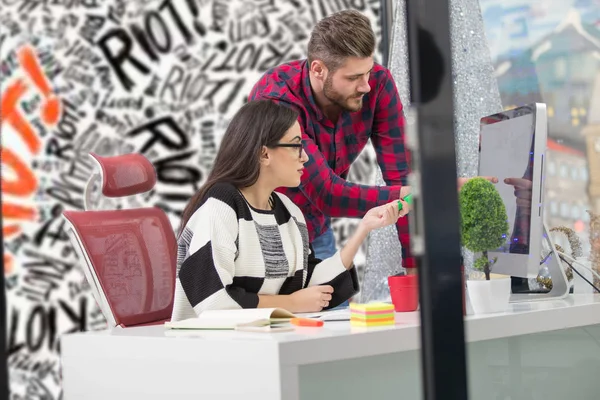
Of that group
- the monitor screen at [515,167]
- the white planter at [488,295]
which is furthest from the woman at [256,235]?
the white planter at [488,295]

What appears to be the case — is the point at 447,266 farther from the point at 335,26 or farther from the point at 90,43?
the point at 90,43

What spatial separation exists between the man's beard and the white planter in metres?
1.06

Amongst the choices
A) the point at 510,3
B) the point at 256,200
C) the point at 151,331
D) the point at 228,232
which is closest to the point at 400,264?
the point at 256,200

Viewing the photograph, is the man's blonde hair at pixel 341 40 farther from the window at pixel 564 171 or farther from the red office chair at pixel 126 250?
the window at pixel 564 171

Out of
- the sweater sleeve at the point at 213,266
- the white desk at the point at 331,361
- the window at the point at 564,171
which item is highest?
the window at the point at 564,171

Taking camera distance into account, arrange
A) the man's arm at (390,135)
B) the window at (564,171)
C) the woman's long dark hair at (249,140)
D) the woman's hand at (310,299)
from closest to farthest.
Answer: the woman's hand at (310,299), the woman's long dark hair at (249,140), the man's arm at (390,135), the window at (564,171)

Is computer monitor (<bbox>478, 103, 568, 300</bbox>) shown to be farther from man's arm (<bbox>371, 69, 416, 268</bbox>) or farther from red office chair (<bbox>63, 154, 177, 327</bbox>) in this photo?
red office chair (<bbox>63, 154, 177, 327</bbox>)

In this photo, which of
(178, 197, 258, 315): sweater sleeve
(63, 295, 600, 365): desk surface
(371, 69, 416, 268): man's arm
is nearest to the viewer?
(63, 295, 600, 365): desk surface

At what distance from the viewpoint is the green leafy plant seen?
1.76 meters

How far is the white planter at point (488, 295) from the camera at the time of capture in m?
1.74

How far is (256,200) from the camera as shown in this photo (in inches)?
86.5

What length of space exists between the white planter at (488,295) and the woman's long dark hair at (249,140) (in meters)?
0.71

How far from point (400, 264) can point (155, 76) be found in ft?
6.67

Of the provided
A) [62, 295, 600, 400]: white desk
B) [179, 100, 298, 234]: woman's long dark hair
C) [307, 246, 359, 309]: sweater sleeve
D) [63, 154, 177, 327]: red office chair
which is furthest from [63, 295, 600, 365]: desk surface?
[63, 154, 177, 327]: red office chair
